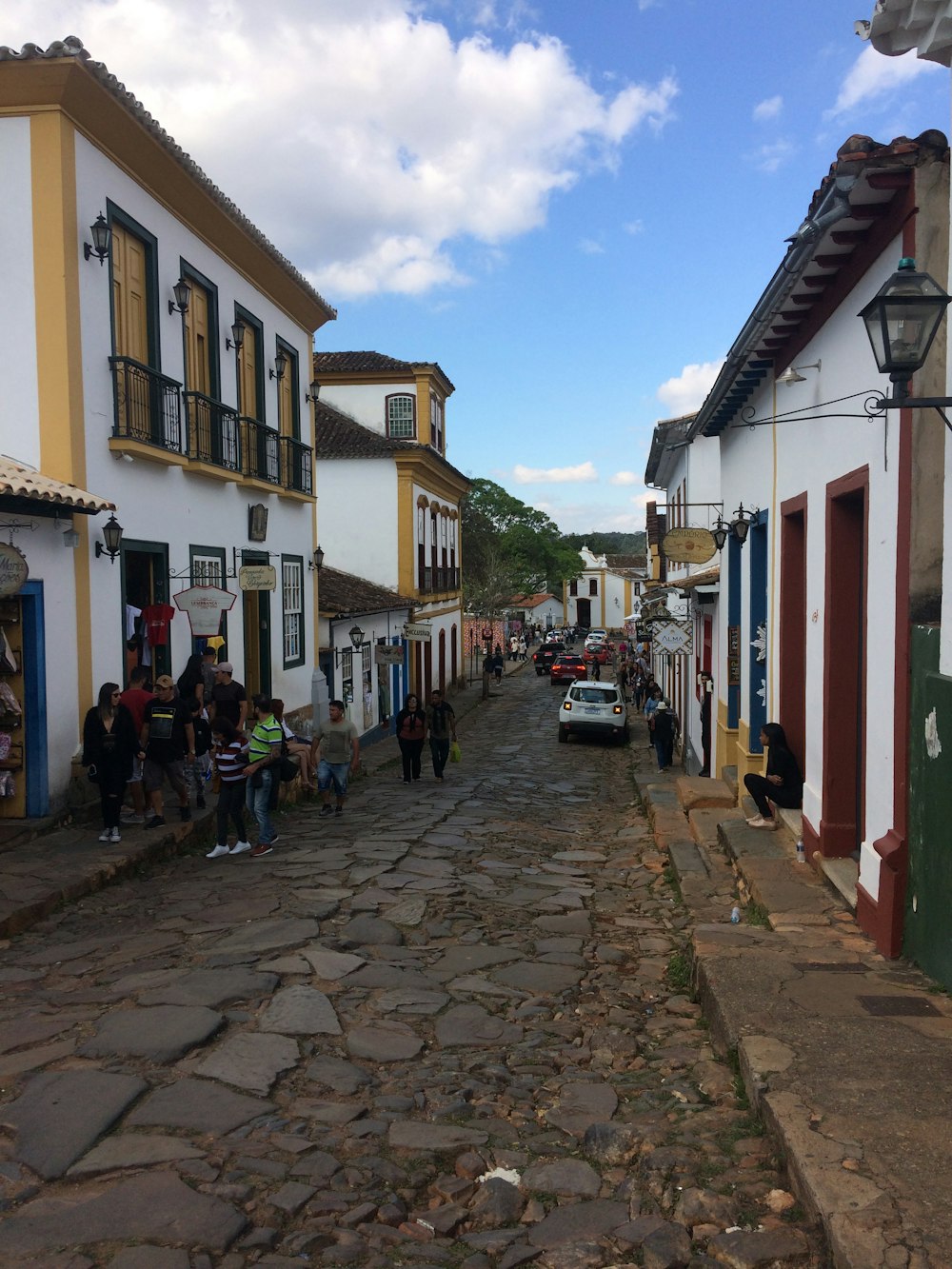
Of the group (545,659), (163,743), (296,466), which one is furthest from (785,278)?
(545,659)

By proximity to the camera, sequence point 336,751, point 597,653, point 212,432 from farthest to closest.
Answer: point 597,653 < point 212,432 < point 336,751

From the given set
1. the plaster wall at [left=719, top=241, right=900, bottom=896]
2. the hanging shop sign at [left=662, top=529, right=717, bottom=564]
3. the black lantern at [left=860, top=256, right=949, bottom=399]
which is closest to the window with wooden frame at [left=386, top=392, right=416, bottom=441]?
the hanging shop sign at [left=662, top=529, right=717, bottom=564]

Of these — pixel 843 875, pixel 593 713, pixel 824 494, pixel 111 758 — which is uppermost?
pixel 824 494

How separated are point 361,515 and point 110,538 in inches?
708

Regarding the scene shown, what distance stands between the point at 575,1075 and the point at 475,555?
52.1m

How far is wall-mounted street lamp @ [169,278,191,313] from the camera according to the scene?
12.2 metres

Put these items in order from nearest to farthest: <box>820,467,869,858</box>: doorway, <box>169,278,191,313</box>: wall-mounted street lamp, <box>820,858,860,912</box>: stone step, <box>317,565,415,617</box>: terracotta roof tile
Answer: <box>820,858,860,912</box>: stone step, <box>820,467,869,858</box>: doorway, <box>169,278,191,313</box>: wall-mounted street lamp, <box>317,565,415,617</box>: terracotta roof tile

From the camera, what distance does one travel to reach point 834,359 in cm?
749

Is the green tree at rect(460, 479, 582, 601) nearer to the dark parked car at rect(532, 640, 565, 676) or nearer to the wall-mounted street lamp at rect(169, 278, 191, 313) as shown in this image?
the dark parked car at rect(532, 640, 565, 676)

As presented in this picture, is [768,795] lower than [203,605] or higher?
lower

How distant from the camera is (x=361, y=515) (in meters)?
28.2

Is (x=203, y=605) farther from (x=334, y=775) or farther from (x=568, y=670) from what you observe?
(x=568, y=670)

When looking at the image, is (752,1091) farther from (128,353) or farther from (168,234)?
(168,234)

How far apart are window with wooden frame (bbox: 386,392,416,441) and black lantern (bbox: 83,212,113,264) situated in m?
19.1
